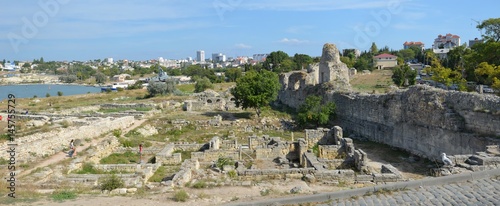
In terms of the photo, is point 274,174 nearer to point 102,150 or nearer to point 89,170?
point 89,170

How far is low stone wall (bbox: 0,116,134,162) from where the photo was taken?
15.9m

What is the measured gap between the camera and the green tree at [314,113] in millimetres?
25219

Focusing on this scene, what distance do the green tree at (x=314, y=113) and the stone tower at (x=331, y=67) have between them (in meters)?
5.36

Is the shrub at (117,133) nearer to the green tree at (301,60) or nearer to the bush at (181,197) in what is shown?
the bush at (181,197)

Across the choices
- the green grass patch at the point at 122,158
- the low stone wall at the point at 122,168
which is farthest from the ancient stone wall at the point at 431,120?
the green grass patch at the point at 122,158

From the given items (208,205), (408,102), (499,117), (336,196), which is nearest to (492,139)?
(499,117)

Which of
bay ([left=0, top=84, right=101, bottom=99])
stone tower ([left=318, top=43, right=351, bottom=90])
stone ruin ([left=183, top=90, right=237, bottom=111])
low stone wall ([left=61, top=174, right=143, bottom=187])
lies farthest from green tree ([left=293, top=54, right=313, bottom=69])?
low stone wall ([left=61, top=174, right=143, bottom=187])

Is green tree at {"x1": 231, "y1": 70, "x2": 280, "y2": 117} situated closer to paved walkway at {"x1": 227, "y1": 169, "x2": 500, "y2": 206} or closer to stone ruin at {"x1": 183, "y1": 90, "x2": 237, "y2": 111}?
stone ruin at {"x1": 183, "y1": 90, "x2": 237, "y2": 111}

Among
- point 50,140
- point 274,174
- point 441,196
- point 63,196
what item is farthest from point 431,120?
point 50,140

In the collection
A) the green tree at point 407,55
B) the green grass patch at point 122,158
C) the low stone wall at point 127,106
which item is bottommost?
the green grass patch at point 122,158

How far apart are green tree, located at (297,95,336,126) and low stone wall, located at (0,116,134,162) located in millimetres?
12256

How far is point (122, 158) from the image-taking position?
1747 cm

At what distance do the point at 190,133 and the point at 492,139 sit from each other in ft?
56.3

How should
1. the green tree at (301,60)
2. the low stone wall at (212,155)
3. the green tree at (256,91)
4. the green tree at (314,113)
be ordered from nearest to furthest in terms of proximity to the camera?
the low stone wall at (212,155) → the green tree at (314,113) → the green tree at (256,91) → the green tree at (301,60)
